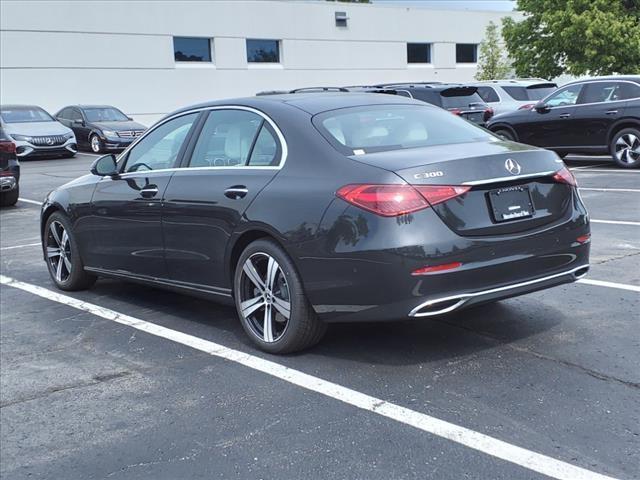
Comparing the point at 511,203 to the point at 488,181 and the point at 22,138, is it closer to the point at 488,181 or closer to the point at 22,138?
the point at 488,181

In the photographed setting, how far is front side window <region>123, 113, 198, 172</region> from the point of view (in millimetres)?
5656

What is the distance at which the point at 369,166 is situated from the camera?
429 cm

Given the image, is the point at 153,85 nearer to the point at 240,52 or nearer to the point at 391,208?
the point at 240,52

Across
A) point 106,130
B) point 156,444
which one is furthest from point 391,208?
point 106,130

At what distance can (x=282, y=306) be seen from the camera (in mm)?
4676

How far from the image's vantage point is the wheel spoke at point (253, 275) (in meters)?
4.80

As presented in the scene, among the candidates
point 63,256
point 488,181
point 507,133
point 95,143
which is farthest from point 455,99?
point 488,181

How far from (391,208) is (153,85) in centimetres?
2811

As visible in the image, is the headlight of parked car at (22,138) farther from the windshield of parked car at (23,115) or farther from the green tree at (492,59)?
the green tree at (492,59)

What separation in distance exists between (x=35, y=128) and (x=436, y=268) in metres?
19.6

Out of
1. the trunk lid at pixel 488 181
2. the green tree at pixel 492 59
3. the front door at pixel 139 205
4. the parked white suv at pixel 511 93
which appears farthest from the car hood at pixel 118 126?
the green tree at pixel 492 59

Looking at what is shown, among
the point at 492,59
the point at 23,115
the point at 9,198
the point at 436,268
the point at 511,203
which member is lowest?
the point at 9,198

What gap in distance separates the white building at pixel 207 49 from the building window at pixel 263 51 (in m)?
0.04

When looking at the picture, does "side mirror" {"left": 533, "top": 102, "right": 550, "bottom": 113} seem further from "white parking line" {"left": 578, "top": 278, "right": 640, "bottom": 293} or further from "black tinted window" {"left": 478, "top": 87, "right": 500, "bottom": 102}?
"white parking line" {"left": 578, "top": 278, "right": 640, "bottom": 293}
